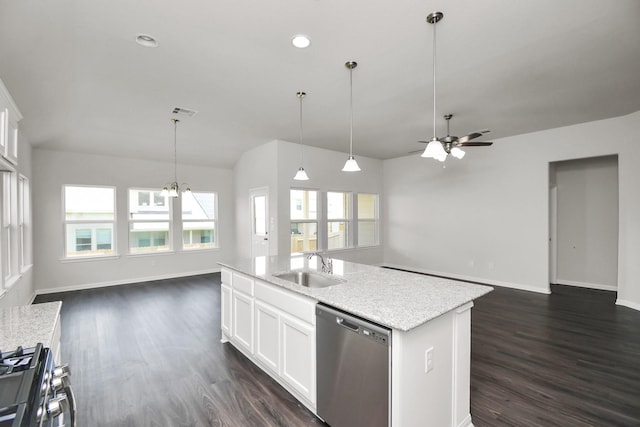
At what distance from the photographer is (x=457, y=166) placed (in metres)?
6.21

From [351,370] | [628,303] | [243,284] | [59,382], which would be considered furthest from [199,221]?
[628,303]

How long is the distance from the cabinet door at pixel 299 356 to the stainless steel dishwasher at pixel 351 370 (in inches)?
3.0

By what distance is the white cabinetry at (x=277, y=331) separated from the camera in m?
2.07

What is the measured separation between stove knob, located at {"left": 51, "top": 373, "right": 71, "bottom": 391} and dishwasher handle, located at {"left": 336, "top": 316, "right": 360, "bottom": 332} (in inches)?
50.5

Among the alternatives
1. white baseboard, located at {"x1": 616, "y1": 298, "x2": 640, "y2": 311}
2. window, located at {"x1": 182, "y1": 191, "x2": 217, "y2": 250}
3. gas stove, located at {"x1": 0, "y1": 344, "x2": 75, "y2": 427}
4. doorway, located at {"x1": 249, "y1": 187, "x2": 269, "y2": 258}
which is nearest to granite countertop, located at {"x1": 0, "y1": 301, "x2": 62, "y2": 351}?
gas stove, located at {"x1": 0, "y1": 344, "x2": 75, "y2": 427}

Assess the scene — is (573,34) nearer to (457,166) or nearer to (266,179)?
(457,166)

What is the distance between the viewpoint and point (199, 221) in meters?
6.95

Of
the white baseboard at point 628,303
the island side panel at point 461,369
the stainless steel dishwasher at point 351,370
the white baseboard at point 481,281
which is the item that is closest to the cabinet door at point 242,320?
the stainless steel dishwasher at point 351,370

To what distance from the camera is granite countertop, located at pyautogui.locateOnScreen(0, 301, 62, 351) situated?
138 centimetres

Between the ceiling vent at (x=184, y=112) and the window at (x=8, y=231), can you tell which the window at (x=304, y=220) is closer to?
the ceiling vent at (x=184, y=112)

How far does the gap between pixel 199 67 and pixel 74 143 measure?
384 cm

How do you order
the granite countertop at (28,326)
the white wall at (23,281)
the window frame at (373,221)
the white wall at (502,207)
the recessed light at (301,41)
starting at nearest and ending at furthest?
the granite countertop at (28,326) < the recessed light at (301,41) < the white wall at (23,281) < the white wall at (502,207) < the window frame at (373,221)

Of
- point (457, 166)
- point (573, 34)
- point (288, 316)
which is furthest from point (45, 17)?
point (457, 166)

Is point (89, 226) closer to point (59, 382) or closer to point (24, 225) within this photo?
point (24, 225)
